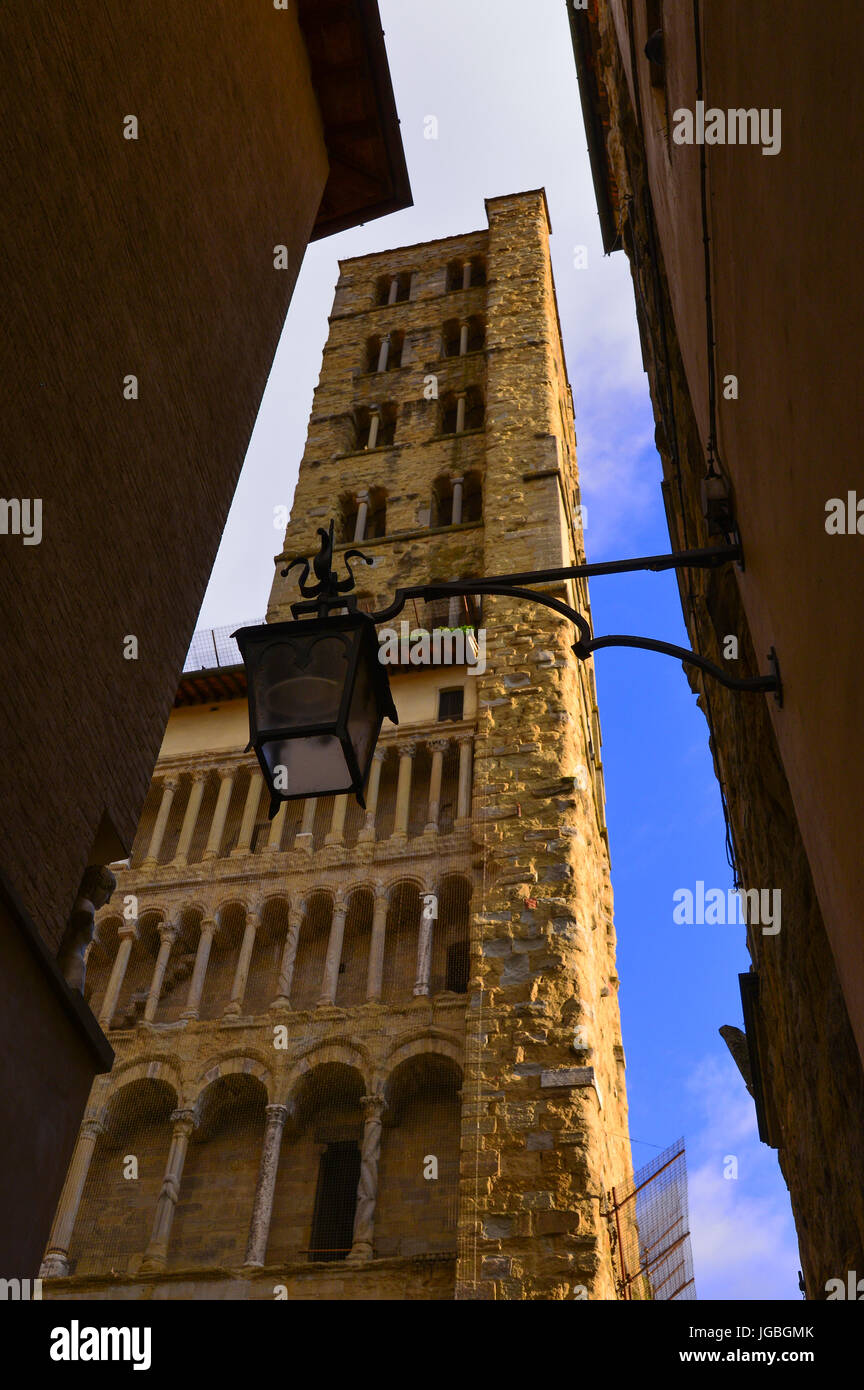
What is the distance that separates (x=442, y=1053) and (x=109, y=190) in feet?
33.6

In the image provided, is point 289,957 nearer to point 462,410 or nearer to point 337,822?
point 337,822

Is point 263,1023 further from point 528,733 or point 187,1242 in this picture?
point 528,733

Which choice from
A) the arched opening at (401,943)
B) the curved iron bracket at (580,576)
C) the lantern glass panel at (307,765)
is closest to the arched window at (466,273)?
the arched opening at (401,943)

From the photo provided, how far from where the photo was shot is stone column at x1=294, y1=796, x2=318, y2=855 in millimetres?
16567

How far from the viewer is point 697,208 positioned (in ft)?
18.0

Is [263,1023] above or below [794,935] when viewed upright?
above

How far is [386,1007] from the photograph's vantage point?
14.4 meters

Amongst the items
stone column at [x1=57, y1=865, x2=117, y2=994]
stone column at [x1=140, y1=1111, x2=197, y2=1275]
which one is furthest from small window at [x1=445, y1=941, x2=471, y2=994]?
stone column at [x1=57, y1=865, x2=117, y2=994]

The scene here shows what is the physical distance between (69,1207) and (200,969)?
10.5 feet

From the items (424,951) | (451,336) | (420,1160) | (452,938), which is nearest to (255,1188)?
(420,1160)

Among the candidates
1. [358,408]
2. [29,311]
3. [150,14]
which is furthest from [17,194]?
[358,408]

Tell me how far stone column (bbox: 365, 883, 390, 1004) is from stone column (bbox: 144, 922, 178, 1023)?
2708 mm

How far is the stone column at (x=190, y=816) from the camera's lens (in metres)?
16.9

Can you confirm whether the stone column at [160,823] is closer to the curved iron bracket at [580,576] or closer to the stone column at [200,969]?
the stone column at [200,969]
